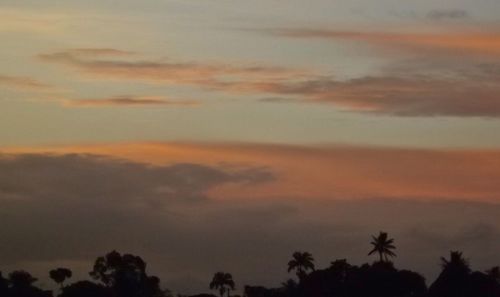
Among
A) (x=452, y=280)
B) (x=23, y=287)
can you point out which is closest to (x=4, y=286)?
(x=23, y=287)

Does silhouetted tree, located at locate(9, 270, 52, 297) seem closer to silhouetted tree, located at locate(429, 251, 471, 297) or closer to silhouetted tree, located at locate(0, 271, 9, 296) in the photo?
silhouetted tree, located at locate(0, 271, 9, 296)

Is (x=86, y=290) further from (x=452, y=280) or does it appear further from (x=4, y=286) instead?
(x=452, y=280)

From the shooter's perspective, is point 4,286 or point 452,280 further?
point 4,286

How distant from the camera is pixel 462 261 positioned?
512 feet

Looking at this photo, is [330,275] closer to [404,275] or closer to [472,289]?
[404,275]

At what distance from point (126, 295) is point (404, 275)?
139 ft

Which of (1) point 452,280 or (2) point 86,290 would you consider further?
(2) point 86,290

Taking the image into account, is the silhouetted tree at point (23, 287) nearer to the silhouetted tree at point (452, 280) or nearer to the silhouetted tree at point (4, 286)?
the silhouetted tree at point (4, 286)

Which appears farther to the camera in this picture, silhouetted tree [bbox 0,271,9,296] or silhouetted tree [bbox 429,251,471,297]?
silhouetted tree [bbox 0,271,9,296]

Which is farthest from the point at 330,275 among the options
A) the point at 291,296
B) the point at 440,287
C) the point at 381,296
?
the point at 440,287

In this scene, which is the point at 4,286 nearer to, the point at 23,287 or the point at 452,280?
the point at 23,287

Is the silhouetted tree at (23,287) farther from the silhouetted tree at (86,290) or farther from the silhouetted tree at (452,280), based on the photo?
the silhouetted tree at (452,280)

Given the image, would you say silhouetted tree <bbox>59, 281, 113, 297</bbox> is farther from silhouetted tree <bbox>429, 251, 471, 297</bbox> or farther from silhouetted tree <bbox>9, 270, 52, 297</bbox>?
silhouetted tree <bbox>429, 251, 471, 297</bbox>

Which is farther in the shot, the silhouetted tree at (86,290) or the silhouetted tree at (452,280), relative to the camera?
the silhouetted tree at (86,290)
